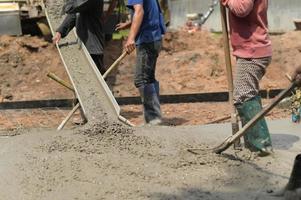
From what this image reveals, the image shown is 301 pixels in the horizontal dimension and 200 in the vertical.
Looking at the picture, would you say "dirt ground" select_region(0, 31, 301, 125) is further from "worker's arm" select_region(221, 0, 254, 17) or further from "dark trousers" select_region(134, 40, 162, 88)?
"worker's arm" select_region(221, 0, 254, 17)

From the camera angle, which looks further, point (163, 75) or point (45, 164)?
point (163, 75)

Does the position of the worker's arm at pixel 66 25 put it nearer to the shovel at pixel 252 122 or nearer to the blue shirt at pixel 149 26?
the blue shirt at pixel 149 26

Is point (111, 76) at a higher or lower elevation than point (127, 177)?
lower

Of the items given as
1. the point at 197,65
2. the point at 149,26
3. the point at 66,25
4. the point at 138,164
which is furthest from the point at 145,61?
the point at 197,65

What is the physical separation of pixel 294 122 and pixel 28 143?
10.4 ft

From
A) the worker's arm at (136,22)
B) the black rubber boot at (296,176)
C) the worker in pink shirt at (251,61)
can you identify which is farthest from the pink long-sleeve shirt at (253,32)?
the worker's arm at (136,22)

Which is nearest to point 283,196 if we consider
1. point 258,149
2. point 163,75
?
point 258,149

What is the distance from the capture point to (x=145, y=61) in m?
7.18

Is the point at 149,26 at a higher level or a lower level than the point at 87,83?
higher

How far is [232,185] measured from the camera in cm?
480

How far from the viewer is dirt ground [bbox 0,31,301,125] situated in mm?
10986

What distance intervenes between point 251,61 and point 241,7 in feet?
1.68

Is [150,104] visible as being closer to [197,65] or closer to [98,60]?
[98,60]

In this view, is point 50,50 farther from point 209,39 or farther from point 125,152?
point 125,152
